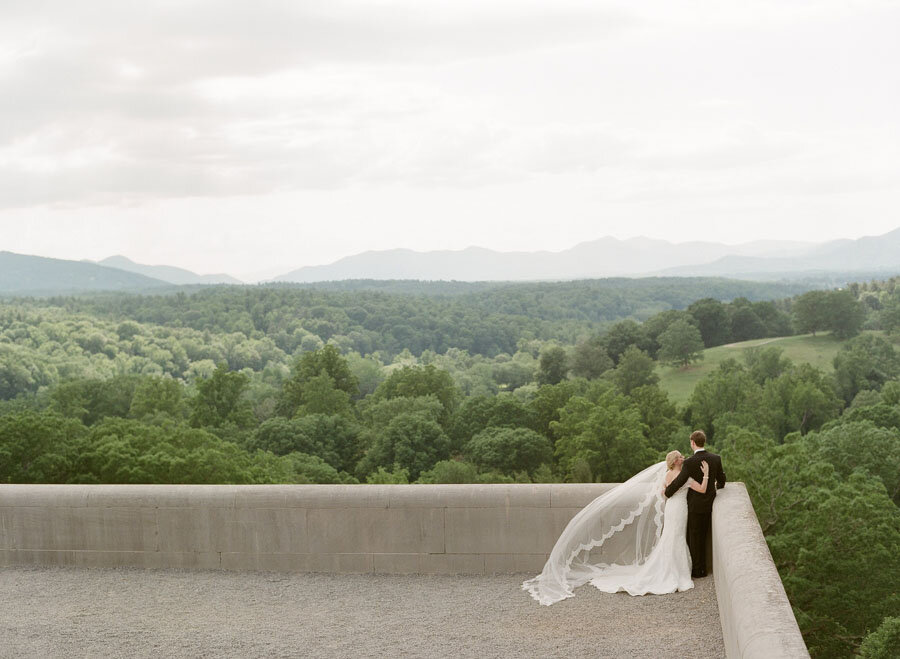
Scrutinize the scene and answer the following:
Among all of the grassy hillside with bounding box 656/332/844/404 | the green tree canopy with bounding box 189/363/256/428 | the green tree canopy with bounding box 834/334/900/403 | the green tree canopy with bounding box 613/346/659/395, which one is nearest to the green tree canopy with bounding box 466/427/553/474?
the green tree canopy with bounding box 189/363/256/428

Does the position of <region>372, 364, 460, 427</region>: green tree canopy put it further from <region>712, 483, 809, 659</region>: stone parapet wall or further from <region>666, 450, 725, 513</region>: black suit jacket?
<region>712, 483, 809, 659</region>: stone parapet wall

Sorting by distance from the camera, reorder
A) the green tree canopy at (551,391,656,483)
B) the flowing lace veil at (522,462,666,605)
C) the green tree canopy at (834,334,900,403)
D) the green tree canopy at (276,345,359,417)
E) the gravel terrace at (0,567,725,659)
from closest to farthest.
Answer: the gravel terrace at (0,567,725,659) < the flowing lace veil at (522,462,666,605) < the green tree canopy at (551,391,656,483) < the green tree canopy at (276,345,359,417) < the green tree canopy at (834,334,900,403)

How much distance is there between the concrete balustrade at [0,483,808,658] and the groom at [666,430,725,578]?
340mm

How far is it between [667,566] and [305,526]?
3.60m

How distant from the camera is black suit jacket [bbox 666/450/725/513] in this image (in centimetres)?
874

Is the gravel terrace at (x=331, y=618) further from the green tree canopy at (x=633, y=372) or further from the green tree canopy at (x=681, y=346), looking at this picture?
the green tree canopy at (x=681, y=346)

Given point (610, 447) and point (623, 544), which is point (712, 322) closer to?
point (610, 447)

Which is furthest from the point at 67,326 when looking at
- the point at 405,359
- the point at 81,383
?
the point at 81,383

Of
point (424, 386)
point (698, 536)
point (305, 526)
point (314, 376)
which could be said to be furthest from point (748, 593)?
point (314, 376)

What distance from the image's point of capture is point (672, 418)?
74.1 m

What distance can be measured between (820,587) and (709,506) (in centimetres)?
2296

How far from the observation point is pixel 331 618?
8.45 meters

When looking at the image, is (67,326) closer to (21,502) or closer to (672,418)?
(672,418)

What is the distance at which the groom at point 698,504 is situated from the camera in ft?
28.6
